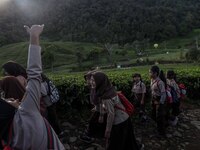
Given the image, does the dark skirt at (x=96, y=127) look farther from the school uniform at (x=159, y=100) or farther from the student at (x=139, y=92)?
the student at (x=139, y=92)

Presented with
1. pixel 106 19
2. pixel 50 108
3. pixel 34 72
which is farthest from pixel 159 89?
pixel 106 19

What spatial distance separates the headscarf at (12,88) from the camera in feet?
8.77

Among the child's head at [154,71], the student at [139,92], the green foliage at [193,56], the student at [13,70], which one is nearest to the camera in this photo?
the student at [13,70]

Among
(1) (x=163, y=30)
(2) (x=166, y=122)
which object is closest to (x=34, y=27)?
(2) (x=166, y=122)

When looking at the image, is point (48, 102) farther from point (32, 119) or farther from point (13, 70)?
point (32, 119)

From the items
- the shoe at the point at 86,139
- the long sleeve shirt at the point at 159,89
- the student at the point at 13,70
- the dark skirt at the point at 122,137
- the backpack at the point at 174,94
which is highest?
the student at the point at 13,70

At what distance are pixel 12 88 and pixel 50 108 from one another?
8.99ft

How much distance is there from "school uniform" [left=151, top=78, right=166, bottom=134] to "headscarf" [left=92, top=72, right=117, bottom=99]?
6.76 feet

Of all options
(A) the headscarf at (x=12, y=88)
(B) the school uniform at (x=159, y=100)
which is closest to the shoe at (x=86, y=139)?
(B) the school uniform at (x=159, y=100)

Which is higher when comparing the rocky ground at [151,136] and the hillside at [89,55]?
the hillside at [89,55]

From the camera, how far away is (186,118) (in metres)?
8.25

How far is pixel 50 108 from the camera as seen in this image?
5387mm

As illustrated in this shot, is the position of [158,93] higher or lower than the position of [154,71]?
lower

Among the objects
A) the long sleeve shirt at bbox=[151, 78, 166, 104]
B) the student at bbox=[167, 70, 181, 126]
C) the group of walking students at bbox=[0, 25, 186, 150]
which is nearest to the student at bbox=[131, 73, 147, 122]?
the group of walking students at bbox=[0, 25, 186, 150]
